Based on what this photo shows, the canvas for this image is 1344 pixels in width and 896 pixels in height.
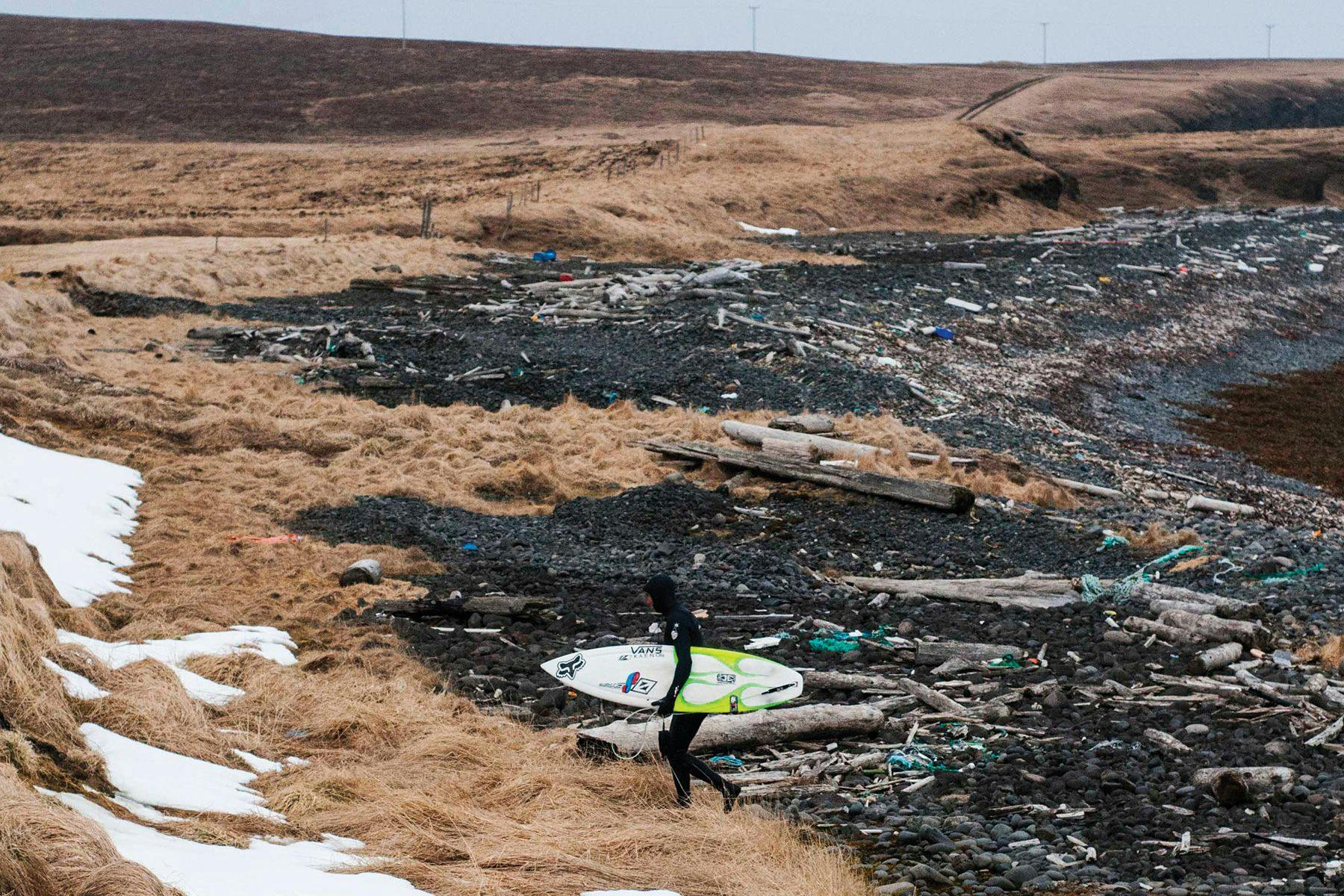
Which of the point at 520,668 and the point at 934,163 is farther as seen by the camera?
the point at 934,163

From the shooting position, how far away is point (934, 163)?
47.4 metres

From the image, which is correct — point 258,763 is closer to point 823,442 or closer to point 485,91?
point 823,442

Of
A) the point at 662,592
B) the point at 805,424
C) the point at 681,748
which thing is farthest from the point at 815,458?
the point at 681,748

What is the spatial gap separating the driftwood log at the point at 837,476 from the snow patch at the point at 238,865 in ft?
29.1

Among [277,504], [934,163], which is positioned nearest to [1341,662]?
[277,504]

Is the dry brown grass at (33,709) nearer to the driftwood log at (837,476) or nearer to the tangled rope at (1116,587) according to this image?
the tangled rope at (1116,587)

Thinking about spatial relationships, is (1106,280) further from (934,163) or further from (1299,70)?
(1299,70)

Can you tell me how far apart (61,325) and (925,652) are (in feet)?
56.0

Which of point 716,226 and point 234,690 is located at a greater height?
point 716,226

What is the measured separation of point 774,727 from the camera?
773cm

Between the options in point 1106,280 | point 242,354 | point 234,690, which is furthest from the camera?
point 1106,280

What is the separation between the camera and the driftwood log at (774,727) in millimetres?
7688

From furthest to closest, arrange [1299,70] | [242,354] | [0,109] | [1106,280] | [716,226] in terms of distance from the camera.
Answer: [1299,70]
[0,109]
[716,226]
[1106,280]
[242,354]

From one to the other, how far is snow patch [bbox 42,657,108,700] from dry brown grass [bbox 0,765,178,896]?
2.09 meters
